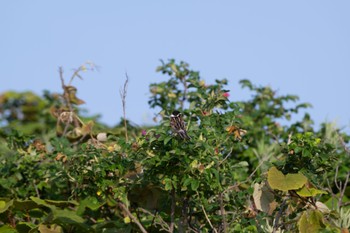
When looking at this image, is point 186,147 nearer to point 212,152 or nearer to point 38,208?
point 212,152

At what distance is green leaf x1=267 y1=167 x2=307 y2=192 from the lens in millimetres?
4168

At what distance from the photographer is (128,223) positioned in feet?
16.4

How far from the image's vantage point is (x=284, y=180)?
425 centimetres

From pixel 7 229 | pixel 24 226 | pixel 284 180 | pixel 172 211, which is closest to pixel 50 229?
pixel 24 226

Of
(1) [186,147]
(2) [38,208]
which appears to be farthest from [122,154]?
(2) [38,208]

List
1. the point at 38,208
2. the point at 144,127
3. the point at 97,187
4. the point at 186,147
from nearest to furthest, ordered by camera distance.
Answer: the point at 186,147, the point at 97,187, the point at 38,208, the point at 144,127

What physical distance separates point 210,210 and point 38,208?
1.34 meters

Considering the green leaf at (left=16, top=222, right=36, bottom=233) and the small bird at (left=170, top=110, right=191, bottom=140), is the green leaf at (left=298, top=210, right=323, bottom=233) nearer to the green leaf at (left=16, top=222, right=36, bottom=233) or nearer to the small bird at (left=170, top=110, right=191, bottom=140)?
the small bird at (left=170, top=110, right=191, bottom=140)

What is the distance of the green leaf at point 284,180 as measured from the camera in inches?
164

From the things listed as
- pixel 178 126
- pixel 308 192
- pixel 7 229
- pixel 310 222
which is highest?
pixel 178 126

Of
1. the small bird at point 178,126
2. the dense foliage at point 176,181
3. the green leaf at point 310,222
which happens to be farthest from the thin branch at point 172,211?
the green leaf at point 310,222

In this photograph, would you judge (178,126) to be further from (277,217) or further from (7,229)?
(7,229)

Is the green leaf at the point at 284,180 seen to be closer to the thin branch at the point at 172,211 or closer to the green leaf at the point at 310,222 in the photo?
the green leaf at the point at 310,222

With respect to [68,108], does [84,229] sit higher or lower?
lower
